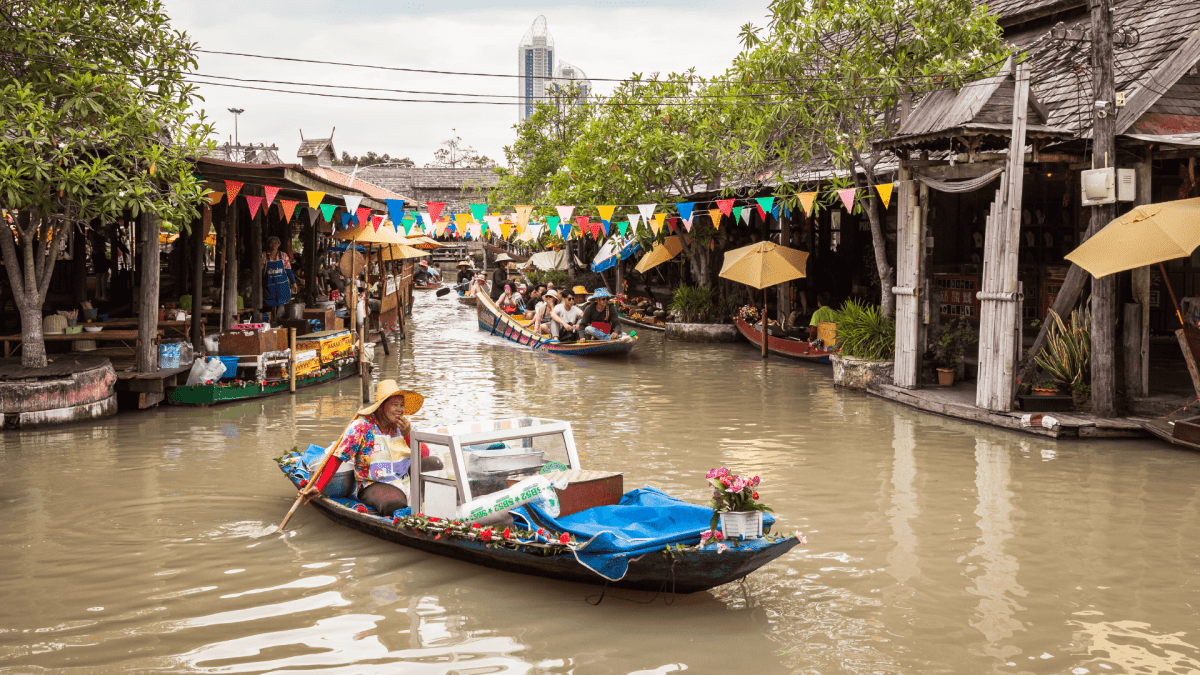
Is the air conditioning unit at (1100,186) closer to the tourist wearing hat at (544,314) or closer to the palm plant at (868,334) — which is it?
the palm plant at (868,334)

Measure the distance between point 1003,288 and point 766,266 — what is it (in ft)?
21.4

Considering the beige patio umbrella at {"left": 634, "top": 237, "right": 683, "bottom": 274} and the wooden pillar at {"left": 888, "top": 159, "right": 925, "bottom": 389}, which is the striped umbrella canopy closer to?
the wooden pillar at {"left": 888, "top": 159, "right": 925, "bottom": 389}

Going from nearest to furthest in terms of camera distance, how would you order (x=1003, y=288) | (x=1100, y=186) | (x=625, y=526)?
(x=625, y=526) < (x=1100, y=186) < (x=1003, y=288)

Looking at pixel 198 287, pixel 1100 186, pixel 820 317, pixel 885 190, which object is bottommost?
pixel 820 317

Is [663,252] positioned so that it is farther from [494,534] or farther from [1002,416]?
[494,534]

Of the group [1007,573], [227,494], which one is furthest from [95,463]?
[1007,573]

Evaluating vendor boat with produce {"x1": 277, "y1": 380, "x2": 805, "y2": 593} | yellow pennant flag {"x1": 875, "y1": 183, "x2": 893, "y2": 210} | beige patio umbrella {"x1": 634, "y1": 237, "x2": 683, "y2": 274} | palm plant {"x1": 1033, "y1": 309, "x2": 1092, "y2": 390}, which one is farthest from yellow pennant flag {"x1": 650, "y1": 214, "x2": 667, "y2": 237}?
vendor boat with produce {"x1": 277, "y1": 380, "x2": 805, "y2": 593}

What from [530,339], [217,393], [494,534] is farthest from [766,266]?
[494,534]

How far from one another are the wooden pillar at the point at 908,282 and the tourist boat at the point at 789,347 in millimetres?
3592

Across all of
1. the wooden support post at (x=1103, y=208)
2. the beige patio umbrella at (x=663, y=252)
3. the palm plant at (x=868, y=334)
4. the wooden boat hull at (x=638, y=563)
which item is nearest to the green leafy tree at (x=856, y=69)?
the palm plant at (x=868, y=334)

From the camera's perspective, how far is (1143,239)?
32.6 ft

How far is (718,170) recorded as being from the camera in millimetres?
20609

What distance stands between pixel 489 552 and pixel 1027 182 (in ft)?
44.4

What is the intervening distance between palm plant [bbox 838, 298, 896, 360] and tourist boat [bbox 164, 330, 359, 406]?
855cm
